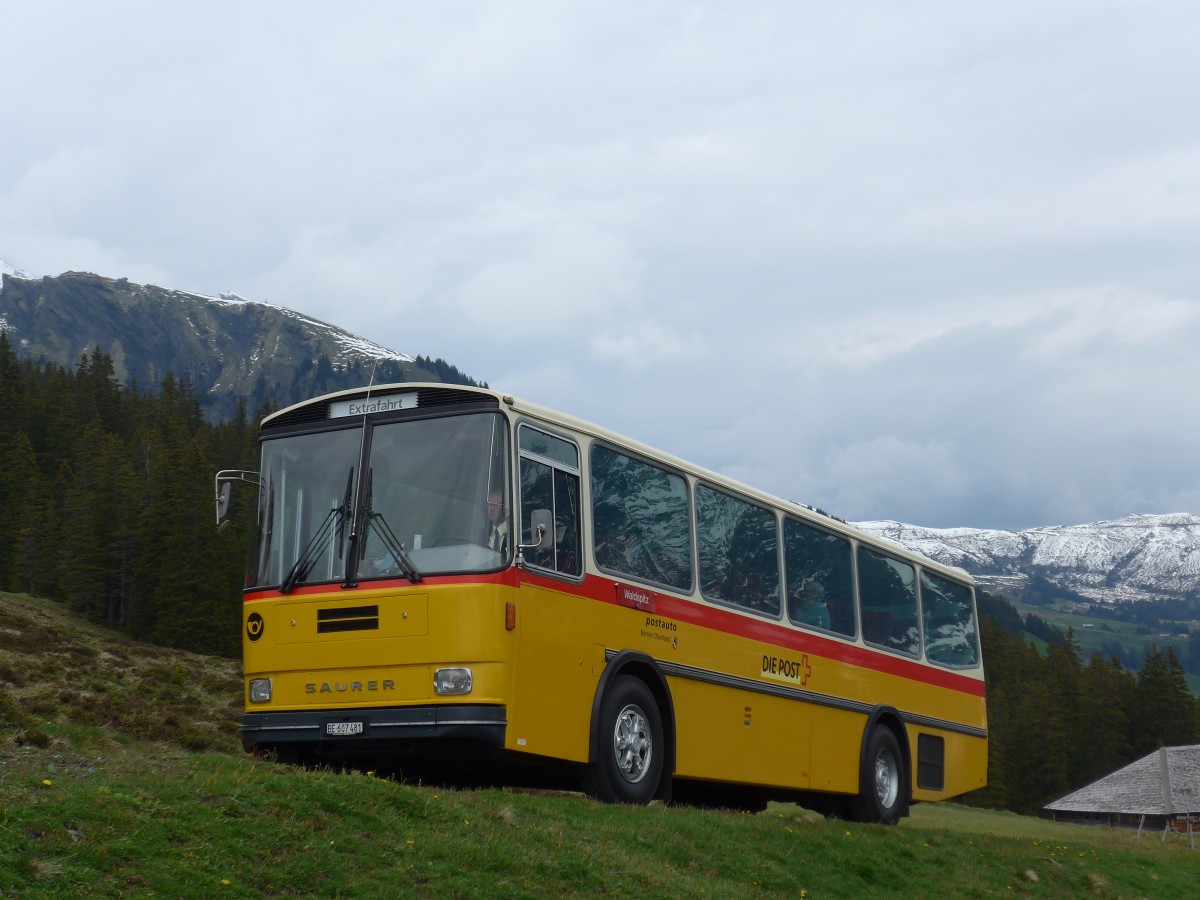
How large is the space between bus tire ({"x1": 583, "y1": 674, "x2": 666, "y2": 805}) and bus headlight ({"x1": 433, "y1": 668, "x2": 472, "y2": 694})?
1.55 m

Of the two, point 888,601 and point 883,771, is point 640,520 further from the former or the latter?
point 883,771

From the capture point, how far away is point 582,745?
11805 millimetres

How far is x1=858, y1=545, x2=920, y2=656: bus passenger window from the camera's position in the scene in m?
18.0

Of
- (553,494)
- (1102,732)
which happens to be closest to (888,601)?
(553,494)

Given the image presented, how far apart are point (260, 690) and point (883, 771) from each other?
369 inches

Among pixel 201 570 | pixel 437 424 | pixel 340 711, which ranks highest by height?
pixel 201 570

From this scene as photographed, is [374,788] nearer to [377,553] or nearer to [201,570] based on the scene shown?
[377,553]

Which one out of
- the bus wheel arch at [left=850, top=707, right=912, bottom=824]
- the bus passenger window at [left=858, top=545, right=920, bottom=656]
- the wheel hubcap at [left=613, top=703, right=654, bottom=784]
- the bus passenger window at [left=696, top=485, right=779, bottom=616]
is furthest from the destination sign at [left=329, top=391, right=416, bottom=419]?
the bus wheel arch at [left=850, top=707, right=912, bottom=824]

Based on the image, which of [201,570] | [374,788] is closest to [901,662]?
[374,788]

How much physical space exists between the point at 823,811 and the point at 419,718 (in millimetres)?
8576

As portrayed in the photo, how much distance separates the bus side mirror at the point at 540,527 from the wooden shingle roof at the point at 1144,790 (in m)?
72.8

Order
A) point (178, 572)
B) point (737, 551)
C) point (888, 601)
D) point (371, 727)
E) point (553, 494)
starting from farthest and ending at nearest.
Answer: point (178, 572) < point (888, 601) < point (737, 551) < point (553, 494) < point (371, 727)

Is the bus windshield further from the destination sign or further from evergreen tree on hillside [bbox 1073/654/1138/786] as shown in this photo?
evergreen tree on hillside [bbox 1073/654/1138/786]

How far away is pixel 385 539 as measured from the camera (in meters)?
11.6
